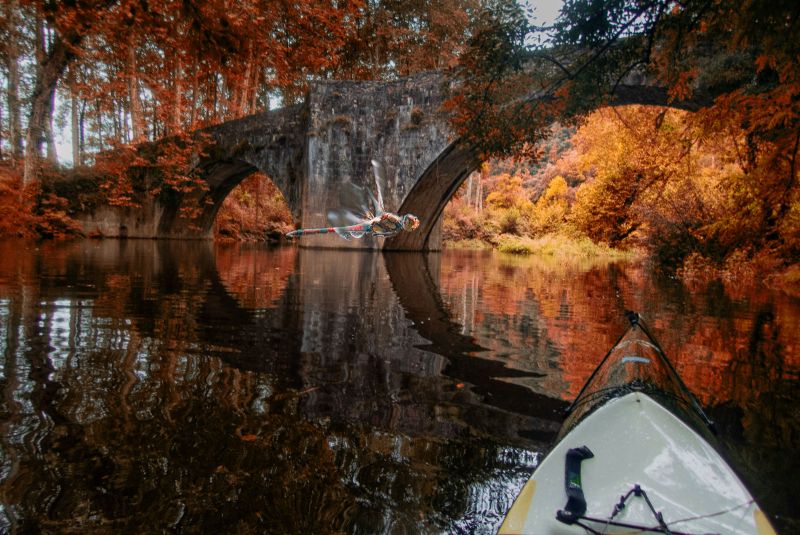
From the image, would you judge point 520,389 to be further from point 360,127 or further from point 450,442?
point 360,127

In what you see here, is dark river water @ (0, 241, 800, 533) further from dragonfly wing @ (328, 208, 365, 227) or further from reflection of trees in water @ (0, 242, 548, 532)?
dragonfly wing @ (328, 208, 365, 227)

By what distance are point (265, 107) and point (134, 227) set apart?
11177 mm

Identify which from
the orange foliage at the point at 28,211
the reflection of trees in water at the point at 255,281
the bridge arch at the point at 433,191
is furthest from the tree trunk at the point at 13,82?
the bridge arch at the point at 433,191

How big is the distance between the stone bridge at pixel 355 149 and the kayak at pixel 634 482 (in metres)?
12.5

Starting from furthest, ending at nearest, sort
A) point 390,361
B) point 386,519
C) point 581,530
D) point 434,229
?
point 434,229
point 390,361
point 386,519
point 581,530

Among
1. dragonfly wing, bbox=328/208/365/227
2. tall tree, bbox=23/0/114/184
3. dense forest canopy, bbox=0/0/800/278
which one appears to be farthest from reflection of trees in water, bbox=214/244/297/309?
tall tree, bbox=23/0/114/184

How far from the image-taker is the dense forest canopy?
4.71m

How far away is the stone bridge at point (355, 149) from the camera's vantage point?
15.3 metres

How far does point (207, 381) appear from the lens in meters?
3.03

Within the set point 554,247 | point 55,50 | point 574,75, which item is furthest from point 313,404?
point 554,247

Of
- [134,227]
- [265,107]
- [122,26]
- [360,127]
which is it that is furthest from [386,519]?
[265,107]

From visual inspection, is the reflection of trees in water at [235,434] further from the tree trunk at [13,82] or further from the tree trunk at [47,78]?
the tree trunk at [13,82]

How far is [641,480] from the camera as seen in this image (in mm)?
1596

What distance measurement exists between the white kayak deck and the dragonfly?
145 inches
